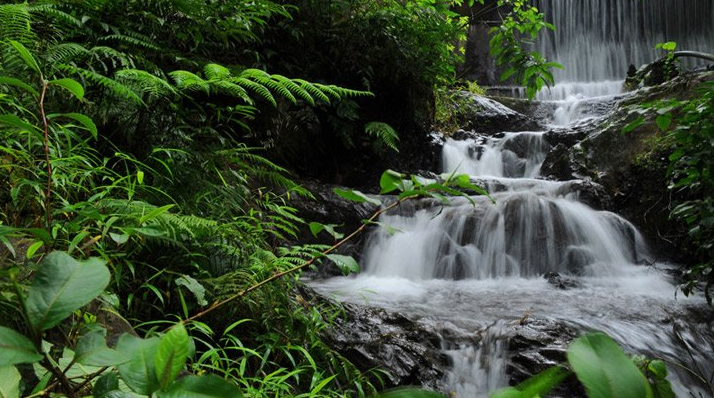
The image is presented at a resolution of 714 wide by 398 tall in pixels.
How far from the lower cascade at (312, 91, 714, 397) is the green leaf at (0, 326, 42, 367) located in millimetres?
2475

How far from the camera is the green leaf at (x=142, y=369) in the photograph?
41 cm

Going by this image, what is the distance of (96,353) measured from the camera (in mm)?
508

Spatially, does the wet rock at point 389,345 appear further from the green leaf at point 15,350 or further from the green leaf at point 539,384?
the green leaf at point 539,384

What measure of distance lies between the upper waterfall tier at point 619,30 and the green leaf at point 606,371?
1810 centimetres

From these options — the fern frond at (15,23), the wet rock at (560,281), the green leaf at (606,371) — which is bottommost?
the wet rock at (560,281)

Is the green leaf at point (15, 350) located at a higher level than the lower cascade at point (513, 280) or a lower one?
higher

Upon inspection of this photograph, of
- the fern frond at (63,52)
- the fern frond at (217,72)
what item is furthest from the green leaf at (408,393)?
the fern frond at (63,52)

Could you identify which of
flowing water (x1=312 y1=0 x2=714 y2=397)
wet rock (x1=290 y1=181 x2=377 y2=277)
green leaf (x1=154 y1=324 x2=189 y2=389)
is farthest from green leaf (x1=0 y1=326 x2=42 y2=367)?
wet rock (x1=290 y1=181 x2=377 y2=277)

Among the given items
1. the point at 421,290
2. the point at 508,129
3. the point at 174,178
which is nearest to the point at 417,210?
the point at 421,290

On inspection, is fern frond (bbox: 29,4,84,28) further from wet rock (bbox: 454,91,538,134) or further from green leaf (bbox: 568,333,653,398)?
wet rock (bbox: 454,91,538,134)

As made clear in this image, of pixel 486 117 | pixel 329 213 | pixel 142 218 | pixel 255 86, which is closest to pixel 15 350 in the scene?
pixel 142 218

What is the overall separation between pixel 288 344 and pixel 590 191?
5.52 m

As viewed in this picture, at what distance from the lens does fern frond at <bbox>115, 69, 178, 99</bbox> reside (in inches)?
88.7

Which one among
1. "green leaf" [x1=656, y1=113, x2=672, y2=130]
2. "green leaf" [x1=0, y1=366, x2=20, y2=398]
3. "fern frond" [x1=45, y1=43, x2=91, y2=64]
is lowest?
"green leaf" [x1=0, y1=366, x2=20, y2=398]
